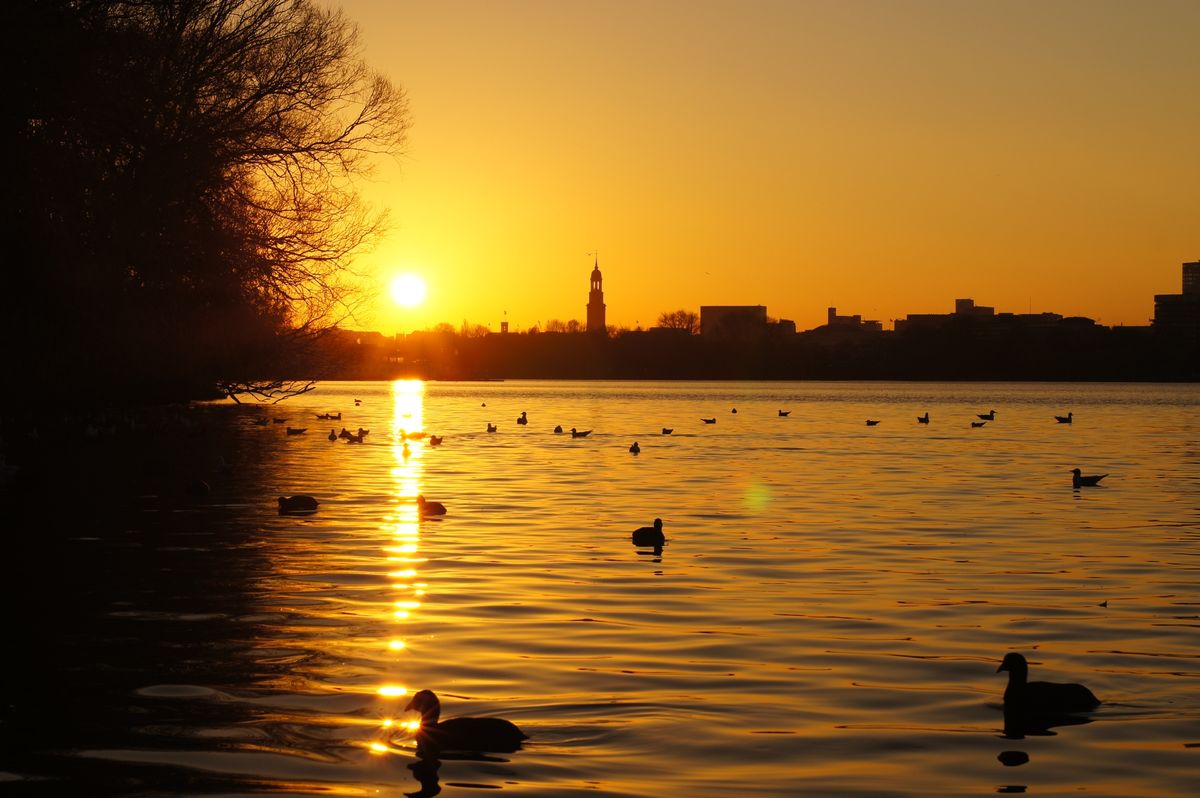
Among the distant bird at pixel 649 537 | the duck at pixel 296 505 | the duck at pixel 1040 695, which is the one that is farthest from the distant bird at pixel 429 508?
the duck at pixel 1040 695

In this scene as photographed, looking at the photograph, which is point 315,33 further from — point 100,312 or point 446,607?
point 446,607

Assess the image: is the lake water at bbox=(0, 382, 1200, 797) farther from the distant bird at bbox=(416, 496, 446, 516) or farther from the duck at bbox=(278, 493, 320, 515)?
the duck at bbox=(278, 493, 320, 515)

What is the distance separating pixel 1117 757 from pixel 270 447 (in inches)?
2080

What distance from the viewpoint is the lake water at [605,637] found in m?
10.8

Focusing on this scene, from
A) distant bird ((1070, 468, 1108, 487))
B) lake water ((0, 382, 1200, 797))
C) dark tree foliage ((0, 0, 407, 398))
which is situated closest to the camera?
lake water ((0, 382, 1200, 797))

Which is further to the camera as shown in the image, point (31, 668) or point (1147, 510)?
point (1147, 510)

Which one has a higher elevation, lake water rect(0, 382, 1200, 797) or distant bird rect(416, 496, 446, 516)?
distant bird rect(416, 496, 446, 516)

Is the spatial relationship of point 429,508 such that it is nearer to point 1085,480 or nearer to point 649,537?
point 649,537

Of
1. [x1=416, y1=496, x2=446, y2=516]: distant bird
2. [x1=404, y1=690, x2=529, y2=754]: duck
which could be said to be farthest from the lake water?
[x1=416, y1=496, x2=446, y2=516]: distant bird

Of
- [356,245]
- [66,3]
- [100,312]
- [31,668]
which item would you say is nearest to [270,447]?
[356,245]

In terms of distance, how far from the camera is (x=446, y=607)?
60.3 ft

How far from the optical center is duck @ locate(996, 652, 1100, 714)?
12508 mm

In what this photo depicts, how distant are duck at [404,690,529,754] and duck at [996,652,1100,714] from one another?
183 inches

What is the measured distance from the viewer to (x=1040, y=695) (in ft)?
41.0
